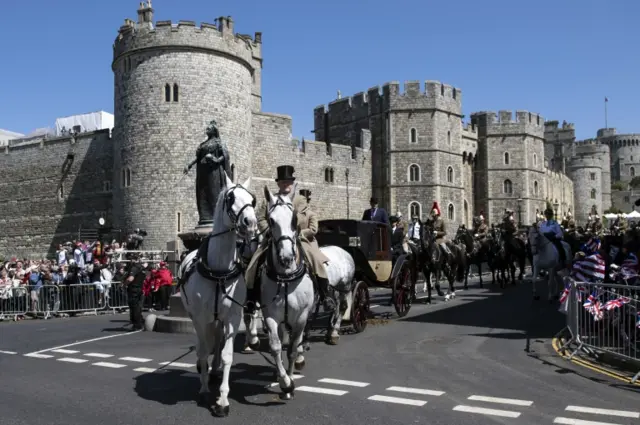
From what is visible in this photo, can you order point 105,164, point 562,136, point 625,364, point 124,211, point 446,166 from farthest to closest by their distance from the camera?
point 562,136 → point 446,166 → point 105,164 → point 124,211 → point 625,364

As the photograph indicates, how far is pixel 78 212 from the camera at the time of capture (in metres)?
43.6

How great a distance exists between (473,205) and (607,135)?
94.3 metres

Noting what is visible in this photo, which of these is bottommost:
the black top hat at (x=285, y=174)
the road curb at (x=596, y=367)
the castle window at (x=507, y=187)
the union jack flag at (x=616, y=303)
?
the road curb at (x=596, y=367)

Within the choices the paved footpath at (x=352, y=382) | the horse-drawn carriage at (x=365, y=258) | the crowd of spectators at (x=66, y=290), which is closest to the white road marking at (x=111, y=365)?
the paved footpath at (x=352, y=382)

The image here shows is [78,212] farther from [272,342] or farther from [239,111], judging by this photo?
[272,342]

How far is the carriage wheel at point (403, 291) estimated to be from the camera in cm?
1324

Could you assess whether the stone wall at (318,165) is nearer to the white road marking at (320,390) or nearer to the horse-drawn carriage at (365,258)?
the horse-drawn carriage at (365,258)

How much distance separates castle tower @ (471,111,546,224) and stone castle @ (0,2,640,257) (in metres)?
0.09

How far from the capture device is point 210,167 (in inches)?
496

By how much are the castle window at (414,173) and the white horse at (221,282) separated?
42492 millimetres

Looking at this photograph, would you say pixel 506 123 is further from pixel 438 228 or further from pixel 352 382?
pixel 352 382

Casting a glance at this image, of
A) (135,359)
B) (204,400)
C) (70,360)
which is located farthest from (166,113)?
(204,400)

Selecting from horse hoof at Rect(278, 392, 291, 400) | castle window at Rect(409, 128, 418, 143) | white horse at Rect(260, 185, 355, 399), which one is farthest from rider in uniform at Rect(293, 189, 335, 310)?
castle window at Rect(409, 128, 418, 143)

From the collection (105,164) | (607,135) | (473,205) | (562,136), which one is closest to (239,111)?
(105,164)
